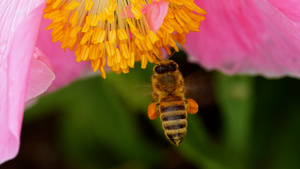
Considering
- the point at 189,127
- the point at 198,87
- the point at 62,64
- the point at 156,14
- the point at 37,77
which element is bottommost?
the point at 189,127

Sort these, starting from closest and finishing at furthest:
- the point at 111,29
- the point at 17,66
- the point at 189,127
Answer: the point at 17,66, the point at 111,29, the point at 189,127

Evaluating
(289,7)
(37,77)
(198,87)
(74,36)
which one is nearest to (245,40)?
(198,87)

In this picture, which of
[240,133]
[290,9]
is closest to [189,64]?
[240,133]

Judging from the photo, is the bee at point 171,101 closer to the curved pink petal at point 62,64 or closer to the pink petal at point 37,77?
the pink petal at point 37,77

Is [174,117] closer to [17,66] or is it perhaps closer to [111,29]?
[111,29]

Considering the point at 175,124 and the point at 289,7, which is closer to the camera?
the point at 289,7

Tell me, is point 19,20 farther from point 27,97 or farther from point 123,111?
point 123,111

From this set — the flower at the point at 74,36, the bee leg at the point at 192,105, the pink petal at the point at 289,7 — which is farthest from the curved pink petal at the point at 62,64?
the pink petal at the point at 289,7
